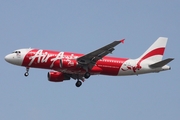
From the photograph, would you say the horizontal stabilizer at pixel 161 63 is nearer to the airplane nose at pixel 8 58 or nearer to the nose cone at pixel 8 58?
the nose cone at pixel 8 58

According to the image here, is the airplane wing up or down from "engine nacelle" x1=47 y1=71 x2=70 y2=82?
up

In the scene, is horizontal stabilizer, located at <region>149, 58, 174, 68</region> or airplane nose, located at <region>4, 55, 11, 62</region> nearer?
airplane nose, located at <region>4, 55, 11, 62</region>

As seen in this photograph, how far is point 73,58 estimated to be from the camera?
58.5m

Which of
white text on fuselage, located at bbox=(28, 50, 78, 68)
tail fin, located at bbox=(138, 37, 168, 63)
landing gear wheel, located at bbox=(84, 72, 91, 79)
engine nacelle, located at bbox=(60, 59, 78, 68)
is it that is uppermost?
tail fin, located at bbox=(138, 37, 168, 63)

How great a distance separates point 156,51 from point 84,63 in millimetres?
12389

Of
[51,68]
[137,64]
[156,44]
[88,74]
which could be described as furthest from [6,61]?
[156,44]

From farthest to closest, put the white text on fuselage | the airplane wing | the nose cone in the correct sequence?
the nose cone, the white text on fuselage, the airplane wing

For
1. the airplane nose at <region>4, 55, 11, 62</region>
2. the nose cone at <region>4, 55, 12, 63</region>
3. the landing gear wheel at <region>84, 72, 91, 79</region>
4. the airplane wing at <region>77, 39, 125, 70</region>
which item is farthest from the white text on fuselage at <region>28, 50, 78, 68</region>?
the landing gear wheel at <region>84, 72, 91, 79</region>

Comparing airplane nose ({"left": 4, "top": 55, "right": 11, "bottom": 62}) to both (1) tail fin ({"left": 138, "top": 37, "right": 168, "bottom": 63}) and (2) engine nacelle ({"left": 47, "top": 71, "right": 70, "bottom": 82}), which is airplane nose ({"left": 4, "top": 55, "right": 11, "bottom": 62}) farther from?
(1) tail fin ({"left": 138, "top": 37, "right": 168, "bottom": 63})

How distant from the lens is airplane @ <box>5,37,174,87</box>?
57.4 m

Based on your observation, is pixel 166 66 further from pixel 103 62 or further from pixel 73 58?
pixel 73 58

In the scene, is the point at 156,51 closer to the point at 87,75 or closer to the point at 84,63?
the point at 87,75

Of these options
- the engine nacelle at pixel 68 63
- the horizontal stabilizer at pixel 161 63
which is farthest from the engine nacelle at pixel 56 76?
the horizontal stabilizer at pixel 161 63

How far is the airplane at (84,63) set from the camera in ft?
188
